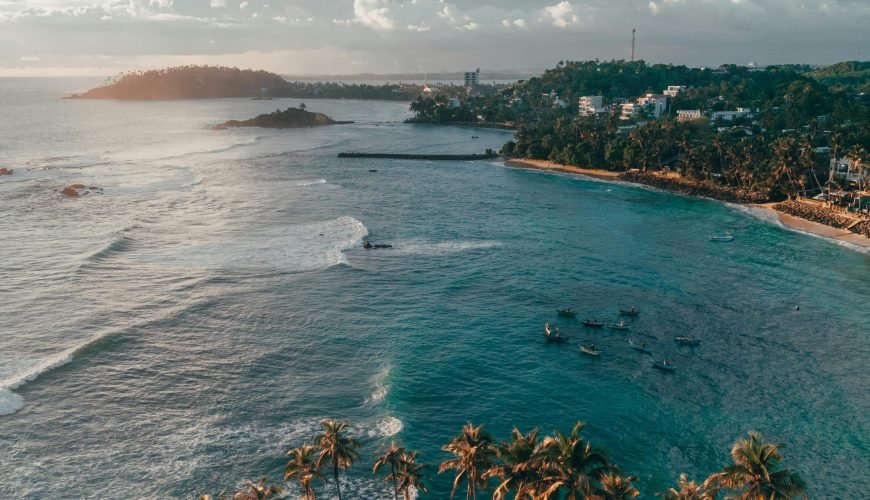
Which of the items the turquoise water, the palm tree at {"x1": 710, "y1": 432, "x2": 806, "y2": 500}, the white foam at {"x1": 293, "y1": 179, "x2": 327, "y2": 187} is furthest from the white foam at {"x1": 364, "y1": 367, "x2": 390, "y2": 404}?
the white foam at {"x1": 293, "y1": 179, "x2": 327, "y2": 187}

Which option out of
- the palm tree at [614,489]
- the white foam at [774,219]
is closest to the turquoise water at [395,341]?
the white foam at [774,219]

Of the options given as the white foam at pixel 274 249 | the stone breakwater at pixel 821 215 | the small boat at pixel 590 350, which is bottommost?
the small boat at pixel 590 350

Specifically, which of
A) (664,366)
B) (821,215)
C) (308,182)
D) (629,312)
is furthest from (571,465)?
(308,182)

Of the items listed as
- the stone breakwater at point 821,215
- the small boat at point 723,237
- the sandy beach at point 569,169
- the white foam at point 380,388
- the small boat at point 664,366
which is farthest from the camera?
the sandy beach at point 569,169

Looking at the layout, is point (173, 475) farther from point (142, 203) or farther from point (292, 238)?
point (142, 203)

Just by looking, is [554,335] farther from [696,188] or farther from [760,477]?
[696,188]

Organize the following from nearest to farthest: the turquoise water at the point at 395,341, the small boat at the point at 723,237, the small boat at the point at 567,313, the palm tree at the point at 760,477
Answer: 1. the palm tree at the point at 760,477
2. the turquoise water at the point at 395,341
3. the small boat at the point at 567,313
4. the small boat at the point at 723,237

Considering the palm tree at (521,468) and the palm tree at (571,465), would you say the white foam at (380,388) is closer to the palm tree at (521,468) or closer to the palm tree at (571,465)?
the palm tree at (521,468)
